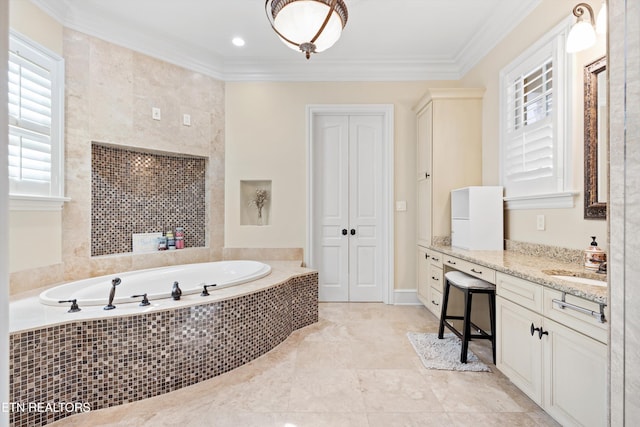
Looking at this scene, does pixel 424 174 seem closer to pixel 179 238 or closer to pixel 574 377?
pixel 574 377

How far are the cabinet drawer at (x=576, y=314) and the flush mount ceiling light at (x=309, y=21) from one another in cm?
198

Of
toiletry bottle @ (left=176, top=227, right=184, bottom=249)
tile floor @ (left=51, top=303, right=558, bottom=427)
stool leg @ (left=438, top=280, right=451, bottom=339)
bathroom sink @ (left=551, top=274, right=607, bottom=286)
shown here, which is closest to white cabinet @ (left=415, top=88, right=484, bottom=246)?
stool leg @ (left=438, top=280, right=451, bottom=339)

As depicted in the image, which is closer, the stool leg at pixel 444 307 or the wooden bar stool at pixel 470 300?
the wooden bar stool at pixel 470 300

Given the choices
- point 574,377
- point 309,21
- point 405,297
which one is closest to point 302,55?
point 309,21

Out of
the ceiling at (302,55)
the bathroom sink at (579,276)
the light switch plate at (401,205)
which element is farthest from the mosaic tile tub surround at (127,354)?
the ceiling at (302,55)

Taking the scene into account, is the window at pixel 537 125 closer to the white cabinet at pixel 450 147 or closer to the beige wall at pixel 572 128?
the beige wall at pixel 572 128

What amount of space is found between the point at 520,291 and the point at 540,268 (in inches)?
9.7

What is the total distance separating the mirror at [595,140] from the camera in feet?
5.69

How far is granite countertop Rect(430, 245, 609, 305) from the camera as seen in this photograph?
129 centimetres

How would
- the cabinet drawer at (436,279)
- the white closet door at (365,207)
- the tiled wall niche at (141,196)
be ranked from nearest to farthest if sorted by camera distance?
the cabinet drawer at (436,279) → the tiled wall niche at (141,196) → the white closet door at (365,207)

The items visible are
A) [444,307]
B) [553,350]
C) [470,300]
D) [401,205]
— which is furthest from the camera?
[401,205]

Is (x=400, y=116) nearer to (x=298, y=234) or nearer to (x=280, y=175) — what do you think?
(x=280, y=175)

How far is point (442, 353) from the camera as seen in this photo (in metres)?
2.37

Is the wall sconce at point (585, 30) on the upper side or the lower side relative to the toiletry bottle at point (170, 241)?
upper
